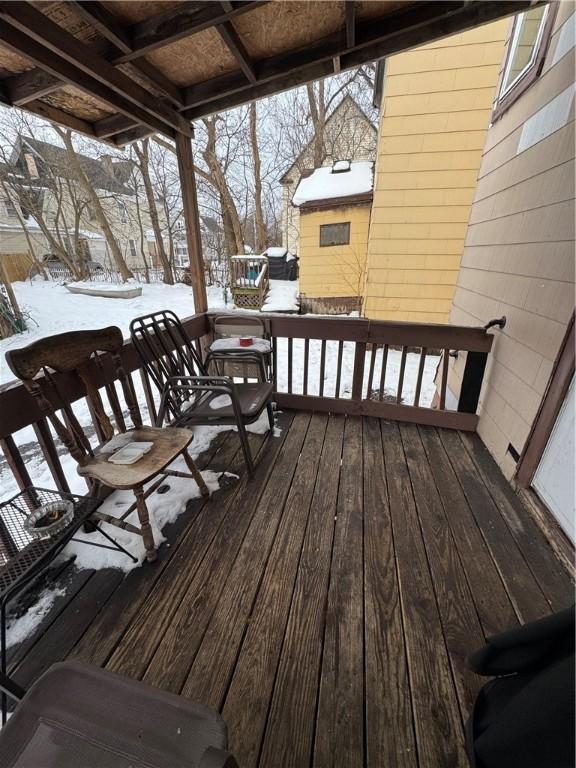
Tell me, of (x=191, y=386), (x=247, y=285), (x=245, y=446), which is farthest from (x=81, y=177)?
(x=245, y=446)

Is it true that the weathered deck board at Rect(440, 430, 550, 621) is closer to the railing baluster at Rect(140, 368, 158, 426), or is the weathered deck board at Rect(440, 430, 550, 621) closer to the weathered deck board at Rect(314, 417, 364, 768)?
the weathered deck board at Rect(314, 417, 364, 768)

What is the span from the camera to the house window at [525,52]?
1951mm

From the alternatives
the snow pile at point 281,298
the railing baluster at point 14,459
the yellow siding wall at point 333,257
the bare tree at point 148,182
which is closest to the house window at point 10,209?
the bare tree at point 148,182

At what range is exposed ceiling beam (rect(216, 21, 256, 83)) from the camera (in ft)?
4.78

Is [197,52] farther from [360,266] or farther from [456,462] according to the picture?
[360,266]

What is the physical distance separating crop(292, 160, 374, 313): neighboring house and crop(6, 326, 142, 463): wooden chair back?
5.96 metres

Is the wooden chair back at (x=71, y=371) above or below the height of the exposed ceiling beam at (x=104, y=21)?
below

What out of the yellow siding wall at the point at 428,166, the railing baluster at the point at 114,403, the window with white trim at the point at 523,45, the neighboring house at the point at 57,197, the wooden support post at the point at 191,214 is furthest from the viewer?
the neighboring house at the point at 57,197

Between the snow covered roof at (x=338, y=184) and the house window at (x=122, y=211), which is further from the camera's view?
the house window at (x=122, y=211)

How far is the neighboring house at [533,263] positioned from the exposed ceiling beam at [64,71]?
239 cm

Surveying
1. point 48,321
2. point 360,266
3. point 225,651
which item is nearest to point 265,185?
point 360,266

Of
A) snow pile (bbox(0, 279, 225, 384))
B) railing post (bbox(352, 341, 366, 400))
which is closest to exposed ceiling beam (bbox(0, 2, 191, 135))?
railing post (bbox(352, 341, 366, 400))

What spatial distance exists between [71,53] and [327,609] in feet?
8.53

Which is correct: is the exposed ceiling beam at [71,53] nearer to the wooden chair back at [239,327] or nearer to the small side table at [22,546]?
the wooden chair back at [239,327]
